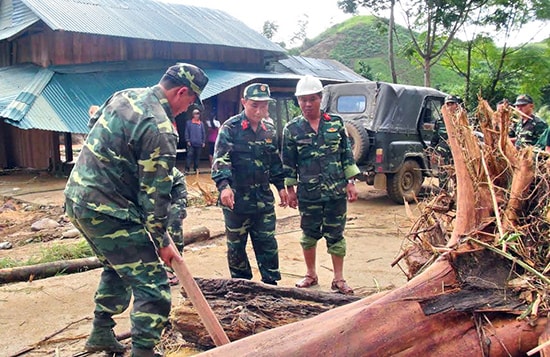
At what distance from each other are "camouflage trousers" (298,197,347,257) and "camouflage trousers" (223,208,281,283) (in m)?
0.31

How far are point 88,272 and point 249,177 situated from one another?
6.66 feet

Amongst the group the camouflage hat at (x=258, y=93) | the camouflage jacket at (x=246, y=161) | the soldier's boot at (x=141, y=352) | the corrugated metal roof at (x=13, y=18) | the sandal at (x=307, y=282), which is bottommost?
the sandal at (x=307, y=282)

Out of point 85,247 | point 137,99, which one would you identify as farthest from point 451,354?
point 85,247

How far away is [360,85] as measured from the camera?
8820 mm

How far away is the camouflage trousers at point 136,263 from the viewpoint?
103 inches

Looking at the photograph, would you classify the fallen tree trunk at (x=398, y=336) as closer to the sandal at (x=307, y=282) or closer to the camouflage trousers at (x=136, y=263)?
the camouflage trousers at (x=136, y=263)

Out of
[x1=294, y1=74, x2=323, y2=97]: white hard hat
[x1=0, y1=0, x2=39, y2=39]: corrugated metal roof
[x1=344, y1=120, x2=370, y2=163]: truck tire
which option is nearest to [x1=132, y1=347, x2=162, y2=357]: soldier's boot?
[x1=294, y1=74, x2=323, y2=97]: white hard hat

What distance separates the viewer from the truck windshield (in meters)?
8.67

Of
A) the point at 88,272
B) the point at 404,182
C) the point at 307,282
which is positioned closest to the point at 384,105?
the point at 404,182

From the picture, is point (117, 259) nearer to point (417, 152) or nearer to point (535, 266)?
point (535, 266)

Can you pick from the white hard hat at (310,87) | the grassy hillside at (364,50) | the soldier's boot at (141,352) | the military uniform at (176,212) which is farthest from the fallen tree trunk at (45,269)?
the grassy hillside at (364,50)

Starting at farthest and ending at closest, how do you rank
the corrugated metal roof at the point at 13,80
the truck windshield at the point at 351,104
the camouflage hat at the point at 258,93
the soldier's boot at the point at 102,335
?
1. the corrugated metal roof at the point at 13,80
2. the truck windshield at the point at 351,104
3. the camouflage hat at the point at 258,93
4. the soldier's boot at the point at 102,335

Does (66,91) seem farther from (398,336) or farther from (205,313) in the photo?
(398,336)

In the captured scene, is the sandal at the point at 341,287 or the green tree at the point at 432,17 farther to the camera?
the green tree at the point at 432,17
